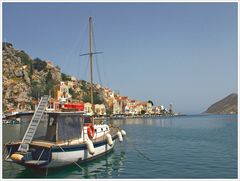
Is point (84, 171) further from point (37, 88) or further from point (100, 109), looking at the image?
point (100, 109)

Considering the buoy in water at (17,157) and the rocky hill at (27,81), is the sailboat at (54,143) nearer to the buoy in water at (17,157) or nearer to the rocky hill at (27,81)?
the buoy in water at (17,157)

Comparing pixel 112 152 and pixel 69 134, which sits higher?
pixel 69 134

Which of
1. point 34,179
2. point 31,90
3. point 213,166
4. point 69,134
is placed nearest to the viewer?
point 34,179

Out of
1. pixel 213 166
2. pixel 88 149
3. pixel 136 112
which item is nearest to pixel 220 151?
pixel 213 166

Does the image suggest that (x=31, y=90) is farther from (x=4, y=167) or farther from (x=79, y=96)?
(x=4, y=167)

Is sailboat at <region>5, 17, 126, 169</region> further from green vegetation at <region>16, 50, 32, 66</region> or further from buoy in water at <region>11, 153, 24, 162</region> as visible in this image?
green vegetation at <region>16, 50, 32, 66</region>

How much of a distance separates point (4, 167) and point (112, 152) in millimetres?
9566

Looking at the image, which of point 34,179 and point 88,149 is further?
point 88,149

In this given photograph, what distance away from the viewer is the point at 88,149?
19.4 m

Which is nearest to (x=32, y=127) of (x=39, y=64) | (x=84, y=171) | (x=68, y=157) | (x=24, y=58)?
(x=68, y=157)

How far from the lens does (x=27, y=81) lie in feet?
399

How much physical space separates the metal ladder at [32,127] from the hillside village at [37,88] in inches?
2770

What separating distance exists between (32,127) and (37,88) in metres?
107

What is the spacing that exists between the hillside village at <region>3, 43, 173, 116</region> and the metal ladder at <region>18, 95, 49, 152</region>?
70.4 m
